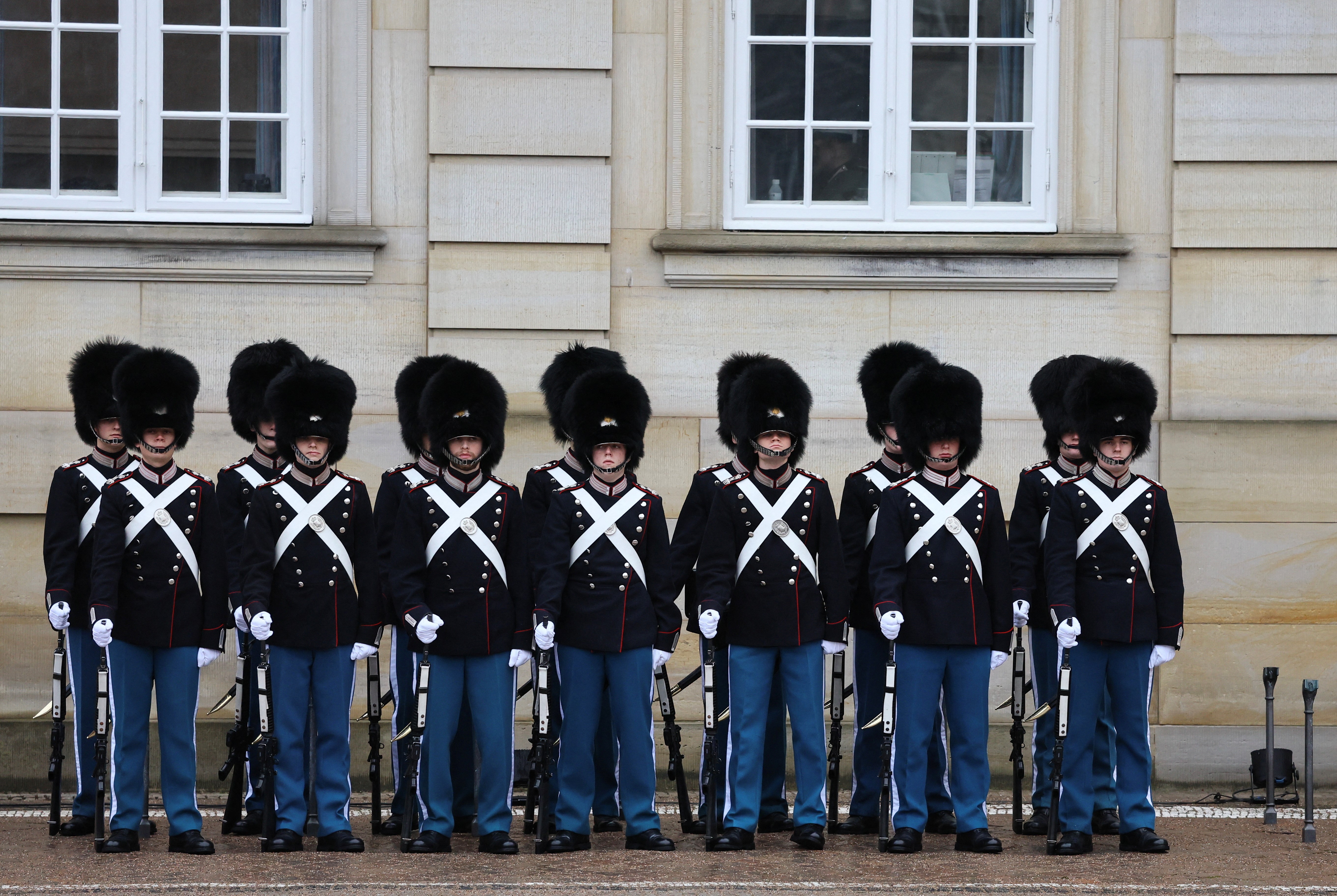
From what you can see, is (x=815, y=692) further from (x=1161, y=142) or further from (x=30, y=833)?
(x=1161, y=142)

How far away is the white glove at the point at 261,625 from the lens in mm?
6457

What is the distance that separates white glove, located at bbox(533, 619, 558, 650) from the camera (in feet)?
21.5

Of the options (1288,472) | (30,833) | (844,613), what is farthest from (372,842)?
(1288,472)

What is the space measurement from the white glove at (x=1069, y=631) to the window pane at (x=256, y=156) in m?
4.51

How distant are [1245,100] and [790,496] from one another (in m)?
3.61

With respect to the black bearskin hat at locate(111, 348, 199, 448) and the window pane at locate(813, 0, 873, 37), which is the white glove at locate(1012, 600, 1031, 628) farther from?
the window pane at locate(813, 0, 873, 37)

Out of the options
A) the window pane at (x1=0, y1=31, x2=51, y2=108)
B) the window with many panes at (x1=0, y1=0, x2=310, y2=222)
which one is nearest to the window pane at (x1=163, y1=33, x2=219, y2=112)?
the window with many panes at (x1=0, y1=0, x2=310, y2=222)

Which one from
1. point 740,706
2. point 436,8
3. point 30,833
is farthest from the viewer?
point 436,8

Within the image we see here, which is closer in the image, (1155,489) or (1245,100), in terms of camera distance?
(1155,489)

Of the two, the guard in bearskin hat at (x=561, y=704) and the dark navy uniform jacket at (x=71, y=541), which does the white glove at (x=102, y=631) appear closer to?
the dark navy uniform jacket at (x=71, y=541)

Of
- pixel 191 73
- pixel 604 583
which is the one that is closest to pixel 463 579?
pixel 604 583

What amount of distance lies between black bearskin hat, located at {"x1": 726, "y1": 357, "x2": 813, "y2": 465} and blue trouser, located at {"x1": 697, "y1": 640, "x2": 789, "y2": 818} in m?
0.79

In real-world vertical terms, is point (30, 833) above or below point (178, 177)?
below

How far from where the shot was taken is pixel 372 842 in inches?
274
